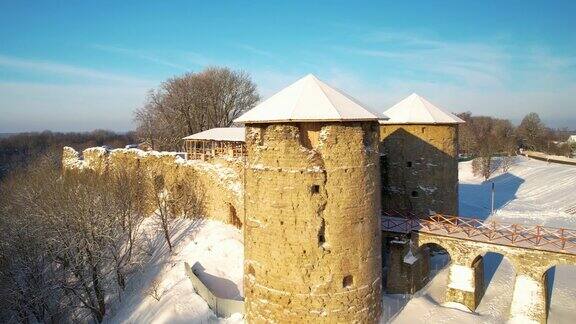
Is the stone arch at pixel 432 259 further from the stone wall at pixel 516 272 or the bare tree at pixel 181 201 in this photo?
→ the bare tree at pixel 181 201

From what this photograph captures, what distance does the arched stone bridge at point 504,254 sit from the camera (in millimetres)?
13062

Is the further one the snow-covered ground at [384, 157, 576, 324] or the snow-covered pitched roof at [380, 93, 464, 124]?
the snow-covered pitched roof at [380, 93, 464, 124]

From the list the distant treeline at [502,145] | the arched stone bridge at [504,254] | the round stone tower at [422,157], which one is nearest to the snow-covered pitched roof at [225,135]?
the round stone tower at [422,157]

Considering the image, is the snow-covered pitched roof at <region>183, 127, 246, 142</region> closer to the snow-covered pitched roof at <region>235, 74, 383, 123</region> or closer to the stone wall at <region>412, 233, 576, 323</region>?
the snow-covered pitched roof at <region>235, 74, 383, 123</region>

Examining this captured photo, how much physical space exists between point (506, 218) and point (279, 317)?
68.7 feet

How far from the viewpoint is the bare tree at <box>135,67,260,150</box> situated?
3834 centimetres

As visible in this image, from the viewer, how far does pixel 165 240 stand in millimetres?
21375

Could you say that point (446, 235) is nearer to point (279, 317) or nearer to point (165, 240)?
point (279, 317)

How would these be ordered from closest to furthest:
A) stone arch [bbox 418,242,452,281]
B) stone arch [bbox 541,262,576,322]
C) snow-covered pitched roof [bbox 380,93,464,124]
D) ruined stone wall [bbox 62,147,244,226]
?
stone arch [bbox 541,262,576,322]
stone arch [bbox 418,242,452,281]
snow-covered pitched roof [bbox 380,93,464,124]
ruined stone wall [bbox 62,147,244,226]

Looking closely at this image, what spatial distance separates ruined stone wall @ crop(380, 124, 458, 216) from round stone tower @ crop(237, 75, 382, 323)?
6.50 meters

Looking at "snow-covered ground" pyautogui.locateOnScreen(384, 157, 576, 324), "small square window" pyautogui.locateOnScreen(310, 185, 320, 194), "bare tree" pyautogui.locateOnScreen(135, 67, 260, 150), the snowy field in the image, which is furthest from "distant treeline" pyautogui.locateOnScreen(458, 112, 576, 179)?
"small square window" pyautogui.locateOnScreen(310, 185, 320, 194)

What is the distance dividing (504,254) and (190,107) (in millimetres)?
30520

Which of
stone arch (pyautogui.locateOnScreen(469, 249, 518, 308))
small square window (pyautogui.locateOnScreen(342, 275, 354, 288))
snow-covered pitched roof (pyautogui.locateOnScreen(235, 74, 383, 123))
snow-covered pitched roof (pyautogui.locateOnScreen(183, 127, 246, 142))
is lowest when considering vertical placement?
stone arch (pyautogui.locateOnScreen(469, 249, 518, 308))

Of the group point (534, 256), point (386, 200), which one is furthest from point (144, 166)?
point (534, 256)
